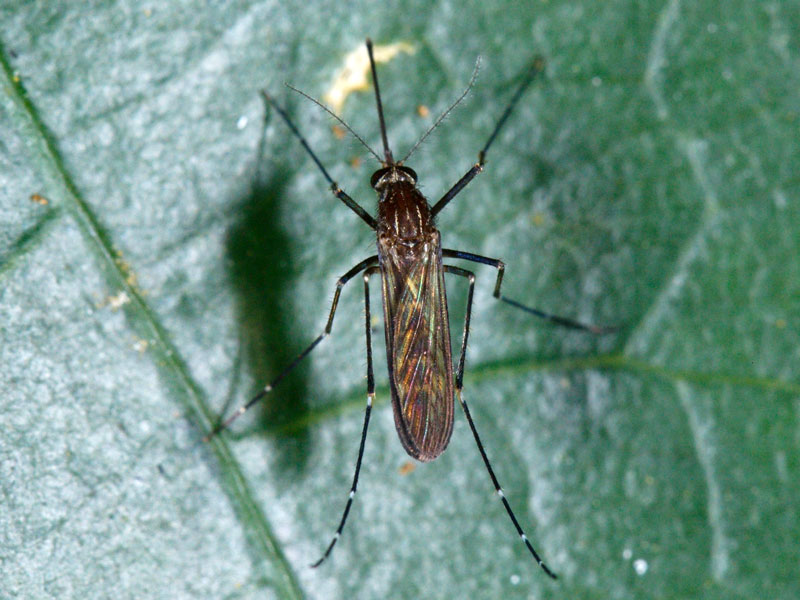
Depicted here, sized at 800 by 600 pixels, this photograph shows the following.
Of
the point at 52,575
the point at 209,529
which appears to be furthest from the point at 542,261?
the point at 52,575

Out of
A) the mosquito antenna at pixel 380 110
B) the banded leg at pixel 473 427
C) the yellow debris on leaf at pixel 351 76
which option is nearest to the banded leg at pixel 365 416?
the banded leg at pixel 473 427

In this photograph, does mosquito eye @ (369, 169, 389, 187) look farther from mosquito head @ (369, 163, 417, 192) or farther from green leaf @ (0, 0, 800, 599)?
green leaf @ (0, 0, 800, 599)

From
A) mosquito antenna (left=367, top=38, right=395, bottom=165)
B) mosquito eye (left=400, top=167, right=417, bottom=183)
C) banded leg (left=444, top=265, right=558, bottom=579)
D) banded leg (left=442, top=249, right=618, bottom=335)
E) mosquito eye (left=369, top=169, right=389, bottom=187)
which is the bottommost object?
banded leg (left=444, top=265, right=558, bottom=579)

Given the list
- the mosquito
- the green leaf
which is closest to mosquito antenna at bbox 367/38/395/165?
the mosquito

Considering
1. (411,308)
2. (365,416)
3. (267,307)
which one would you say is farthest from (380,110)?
(365,416)

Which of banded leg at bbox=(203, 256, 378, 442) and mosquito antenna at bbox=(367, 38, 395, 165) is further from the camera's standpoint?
mosquito antenna at bbox=(367, 38, 395, 165)

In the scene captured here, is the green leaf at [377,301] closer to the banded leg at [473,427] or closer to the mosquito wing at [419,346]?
the banded leg at [473,427]
